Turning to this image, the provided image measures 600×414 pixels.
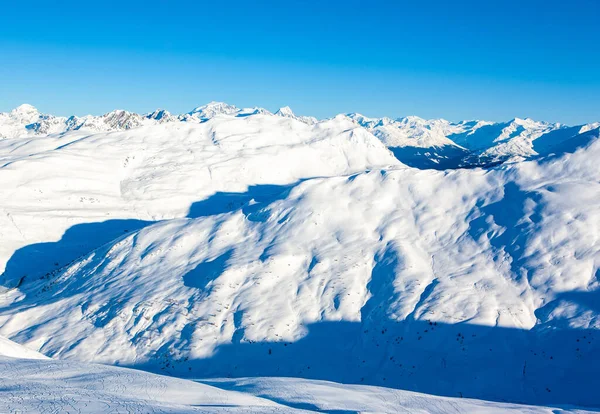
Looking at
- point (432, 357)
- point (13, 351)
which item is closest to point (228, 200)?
point (13, 351)

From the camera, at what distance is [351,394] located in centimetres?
1878

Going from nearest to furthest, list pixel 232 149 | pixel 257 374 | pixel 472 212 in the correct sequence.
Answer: pixel 257 374, pixel 472 212, pixel 232 149

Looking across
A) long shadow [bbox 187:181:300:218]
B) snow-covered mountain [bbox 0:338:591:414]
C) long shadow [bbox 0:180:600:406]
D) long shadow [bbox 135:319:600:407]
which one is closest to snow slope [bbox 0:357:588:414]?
snow-covered mountain [bbox 0:338:591:414]

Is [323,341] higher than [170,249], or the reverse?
[170,249]

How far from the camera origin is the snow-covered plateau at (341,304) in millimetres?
18828

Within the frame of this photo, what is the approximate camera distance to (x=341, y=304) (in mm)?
30984

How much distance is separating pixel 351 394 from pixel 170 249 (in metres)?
26.7

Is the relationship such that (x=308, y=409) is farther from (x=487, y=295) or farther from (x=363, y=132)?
(x=363, y=132)

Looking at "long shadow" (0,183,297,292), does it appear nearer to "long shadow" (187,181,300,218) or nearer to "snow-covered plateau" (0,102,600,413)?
"long shadow" (187,181,300,218)

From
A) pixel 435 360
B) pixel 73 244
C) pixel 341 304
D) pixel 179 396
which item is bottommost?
pixel 73 244

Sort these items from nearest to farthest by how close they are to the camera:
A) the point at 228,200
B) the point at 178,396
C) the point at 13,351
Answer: the point at 178,396 < the point at 13,351 < the point at 228,200

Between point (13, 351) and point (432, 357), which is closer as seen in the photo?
point (13, 351)

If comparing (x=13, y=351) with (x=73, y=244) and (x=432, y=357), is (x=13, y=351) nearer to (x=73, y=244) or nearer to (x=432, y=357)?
(x=432, y=357)

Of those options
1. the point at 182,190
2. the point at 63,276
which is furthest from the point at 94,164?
the point at 63,276
